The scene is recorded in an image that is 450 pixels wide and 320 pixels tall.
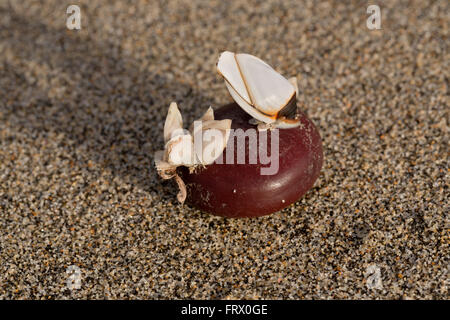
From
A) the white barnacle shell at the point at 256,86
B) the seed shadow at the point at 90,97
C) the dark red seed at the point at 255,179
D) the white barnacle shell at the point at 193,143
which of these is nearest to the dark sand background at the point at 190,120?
the seed shadow at the point at 90,97

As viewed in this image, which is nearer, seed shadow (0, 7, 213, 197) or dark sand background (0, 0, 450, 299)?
dark sand background (0, 0, 450, 299)

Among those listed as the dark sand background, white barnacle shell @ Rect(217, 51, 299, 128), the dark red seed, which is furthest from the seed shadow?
white barnacle shell @ Rect(217, 51, 299, 128)

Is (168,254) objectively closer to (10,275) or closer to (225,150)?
(225,150)

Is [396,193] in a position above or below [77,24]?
below

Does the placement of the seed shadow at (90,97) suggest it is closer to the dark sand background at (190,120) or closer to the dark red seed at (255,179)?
the dark sand background at (190,120)

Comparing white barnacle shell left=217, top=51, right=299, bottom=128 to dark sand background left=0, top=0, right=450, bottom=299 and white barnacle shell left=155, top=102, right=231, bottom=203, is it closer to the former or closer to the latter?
white barnacle shell left=155, top=102, right=231, bottom=203
